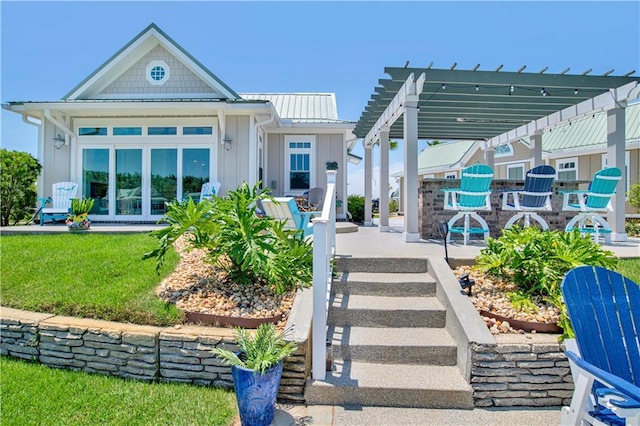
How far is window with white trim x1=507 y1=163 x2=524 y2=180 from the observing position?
15.6m

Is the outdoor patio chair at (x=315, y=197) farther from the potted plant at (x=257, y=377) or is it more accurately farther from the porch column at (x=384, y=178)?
the potted plant at (x=257, y=377)

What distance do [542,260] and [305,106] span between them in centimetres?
1099

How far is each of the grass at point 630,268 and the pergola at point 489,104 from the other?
9.07 feet

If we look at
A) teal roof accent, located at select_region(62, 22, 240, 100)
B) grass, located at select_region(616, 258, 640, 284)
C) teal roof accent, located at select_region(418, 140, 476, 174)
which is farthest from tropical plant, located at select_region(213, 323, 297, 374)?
teal roof accent, located at select_region(418, 140, 476, 174)

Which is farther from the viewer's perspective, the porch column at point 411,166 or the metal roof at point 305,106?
the metal roof at point 305,106

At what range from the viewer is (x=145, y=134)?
9914 millimetres

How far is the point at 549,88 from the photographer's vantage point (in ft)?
23.6

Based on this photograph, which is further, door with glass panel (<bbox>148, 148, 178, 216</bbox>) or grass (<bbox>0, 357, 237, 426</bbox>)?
door with glass panel (<bbox>148, 148, 178, 216</bbox>)

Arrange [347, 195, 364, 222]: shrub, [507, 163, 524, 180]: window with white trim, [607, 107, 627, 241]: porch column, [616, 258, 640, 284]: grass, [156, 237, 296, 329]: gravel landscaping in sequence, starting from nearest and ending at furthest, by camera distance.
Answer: [156, 237, 296, 329]: gravel landscaping, [616, 258, 640, 284]: grass, [607, 107, 627, 241]: porch column, [347, 195, 364, 222]: shrub, [507, 163, 524, 180]: window with white trim

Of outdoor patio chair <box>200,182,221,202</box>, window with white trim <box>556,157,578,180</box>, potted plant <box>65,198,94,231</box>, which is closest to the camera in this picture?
potted plant <box>65,198,94,231</box>

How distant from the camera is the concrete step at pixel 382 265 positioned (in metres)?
4.57

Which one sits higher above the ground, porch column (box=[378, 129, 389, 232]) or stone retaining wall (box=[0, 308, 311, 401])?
porch column (box=[378, 129, 389, 232])

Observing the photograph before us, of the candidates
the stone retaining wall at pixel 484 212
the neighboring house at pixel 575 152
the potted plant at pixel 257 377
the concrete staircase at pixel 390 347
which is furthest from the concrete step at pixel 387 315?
the neighboring house at pixel 575 152

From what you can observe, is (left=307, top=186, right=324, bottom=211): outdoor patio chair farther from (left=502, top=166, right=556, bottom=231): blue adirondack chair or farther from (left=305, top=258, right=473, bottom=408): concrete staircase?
(left=305, top=258, right=473, bottom=408): concrete staircase
